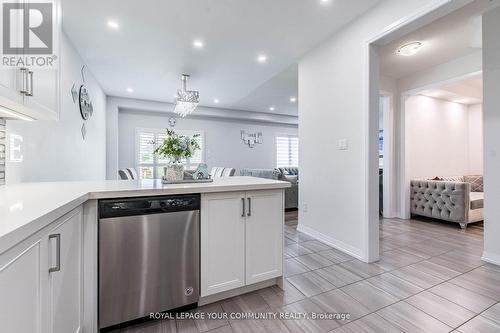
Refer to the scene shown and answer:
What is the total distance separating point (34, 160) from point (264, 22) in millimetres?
2768

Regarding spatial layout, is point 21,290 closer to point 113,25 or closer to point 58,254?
point 58,254

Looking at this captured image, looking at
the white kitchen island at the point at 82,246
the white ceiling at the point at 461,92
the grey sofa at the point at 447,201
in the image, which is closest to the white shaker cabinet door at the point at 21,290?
the white kitchen island at the point at 82,246

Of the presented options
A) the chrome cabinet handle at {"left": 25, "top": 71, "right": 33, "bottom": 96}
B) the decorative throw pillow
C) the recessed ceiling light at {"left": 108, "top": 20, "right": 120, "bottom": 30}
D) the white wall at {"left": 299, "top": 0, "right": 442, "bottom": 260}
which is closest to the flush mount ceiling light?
the white wall at {"left": 299, "top": 0, "right": 442, "bottom": 260}

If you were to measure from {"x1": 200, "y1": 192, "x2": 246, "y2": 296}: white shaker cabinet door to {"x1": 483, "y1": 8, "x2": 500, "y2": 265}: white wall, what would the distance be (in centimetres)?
267

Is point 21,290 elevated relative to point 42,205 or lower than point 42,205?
lower

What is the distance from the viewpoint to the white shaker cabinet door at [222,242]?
1.62 meters

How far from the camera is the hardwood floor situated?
58.2 inches

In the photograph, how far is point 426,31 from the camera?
280cm

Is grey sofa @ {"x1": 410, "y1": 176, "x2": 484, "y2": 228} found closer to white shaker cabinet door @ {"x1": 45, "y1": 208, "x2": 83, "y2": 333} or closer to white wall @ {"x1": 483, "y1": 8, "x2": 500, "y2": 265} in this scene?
white wall @ {"x1": 483, "y1": 8, "x2": 500, "y2": 265}

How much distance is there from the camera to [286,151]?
8.67 metres

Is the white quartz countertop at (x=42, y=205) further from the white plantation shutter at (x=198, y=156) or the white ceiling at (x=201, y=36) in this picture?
the white plantation shutter at (x=198, y=156)

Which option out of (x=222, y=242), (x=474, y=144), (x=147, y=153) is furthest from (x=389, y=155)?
(x=147, y=153)

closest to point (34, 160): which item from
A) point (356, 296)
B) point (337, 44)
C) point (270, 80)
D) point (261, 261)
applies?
point (261, 261)

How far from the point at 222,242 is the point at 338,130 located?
201 centimetres
